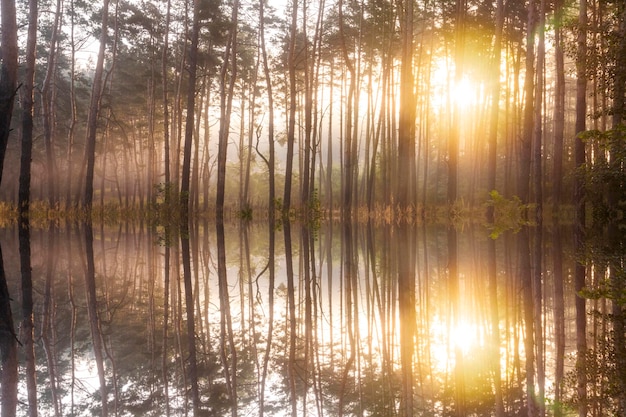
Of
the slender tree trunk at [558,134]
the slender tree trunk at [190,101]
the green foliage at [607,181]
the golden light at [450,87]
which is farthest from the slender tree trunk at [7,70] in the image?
the golden light at [450,87]

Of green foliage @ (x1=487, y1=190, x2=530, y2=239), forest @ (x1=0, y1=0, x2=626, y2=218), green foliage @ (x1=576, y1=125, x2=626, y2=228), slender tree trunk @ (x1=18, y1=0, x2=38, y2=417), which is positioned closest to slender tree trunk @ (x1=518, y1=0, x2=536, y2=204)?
forest @ (x1=0, y1=0, x2=626, y2=218)

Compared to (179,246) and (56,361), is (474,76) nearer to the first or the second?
(179,246)

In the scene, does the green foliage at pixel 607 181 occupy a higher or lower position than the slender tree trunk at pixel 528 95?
lower

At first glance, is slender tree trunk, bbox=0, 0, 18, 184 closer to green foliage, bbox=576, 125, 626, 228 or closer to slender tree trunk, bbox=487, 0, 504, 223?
green foliage, bbox=576, 125, 626, 228

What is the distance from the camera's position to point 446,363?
9.77 ft

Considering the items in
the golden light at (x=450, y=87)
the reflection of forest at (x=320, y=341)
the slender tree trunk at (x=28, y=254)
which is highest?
the golden light at (x=450, y=87)

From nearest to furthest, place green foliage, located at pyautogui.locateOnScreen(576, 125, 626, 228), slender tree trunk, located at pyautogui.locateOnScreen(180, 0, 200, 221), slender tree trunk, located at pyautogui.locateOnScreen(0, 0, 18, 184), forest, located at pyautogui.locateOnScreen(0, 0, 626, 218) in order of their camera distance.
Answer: slender tree trunk, located at pyautogui.locateOnScreen(0, 0, 18, 184) → green foliage, located at pyautogui.locateOnScreen(576, 125, 626, 228) → forest, located at pyautogui.locateOnScreen(0, 0, 626, 218) → slender tree trunk, located at pyautogui.locateOnScreen(180, 0, 200, 221)

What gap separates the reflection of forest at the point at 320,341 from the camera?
8.13 ft

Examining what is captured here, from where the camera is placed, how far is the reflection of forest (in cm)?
248

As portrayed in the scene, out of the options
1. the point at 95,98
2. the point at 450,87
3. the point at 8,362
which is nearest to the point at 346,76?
the point at 450,87

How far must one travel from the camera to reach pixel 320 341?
3539 millimetres

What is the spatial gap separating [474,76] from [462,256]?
22899 mm

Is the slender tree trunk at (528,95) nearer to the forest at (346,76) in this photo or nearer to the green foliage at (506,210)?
the forest at (346,76)

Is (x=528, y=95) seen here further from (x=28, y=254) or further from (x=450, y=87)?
(x=450, y=87)
